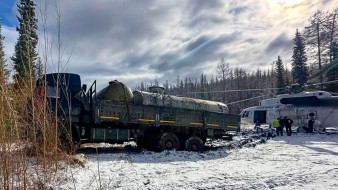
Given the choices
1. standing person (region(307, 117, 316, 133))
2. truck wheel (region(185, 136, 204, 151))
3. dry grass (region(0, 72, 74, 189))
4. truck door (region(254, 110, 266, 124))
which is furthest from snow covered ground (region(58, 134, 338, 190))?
truck door (region(254, 110, 266, 124))

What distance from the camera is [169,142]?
1041cm

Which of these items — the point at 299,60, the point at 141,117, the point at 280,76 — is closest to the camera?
the point at 141,117

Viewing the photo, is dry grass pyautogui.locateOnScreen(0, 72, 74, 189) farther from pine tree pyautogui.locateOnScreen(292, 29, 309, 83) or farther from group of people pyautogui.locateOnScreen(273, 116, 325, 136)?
pine tree pyautogui.locateOnScreen(292, 29, 309, 83)

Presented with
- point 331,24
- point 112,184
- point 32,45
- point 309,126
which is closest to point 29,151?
point 32,45

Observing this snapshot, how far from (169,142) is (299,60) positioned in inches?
1413

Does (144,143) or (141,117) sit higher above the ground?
(141,117)

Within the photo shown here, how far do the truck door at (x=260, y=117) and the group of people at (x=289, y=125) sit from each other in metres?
2.66

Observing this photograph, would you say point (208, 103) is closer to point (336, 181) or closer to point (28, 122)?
point (336, 181)

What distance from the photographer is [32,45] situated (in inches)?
115

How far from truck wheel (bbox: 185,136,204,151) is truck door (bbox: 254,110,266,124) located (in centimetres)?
1190

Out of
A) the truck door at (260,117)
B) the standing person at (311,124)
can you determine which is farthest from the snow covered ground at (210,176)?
the truck door at (260,117)

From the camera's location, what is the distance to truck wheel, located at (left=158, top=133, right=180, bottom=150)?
10075 millimetres

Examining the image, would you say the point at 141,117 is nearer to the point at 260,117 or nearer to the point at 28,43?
the point at 28,43

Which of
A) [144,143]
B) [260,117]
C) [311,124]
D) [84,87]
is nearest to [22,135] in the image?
[84,87]
